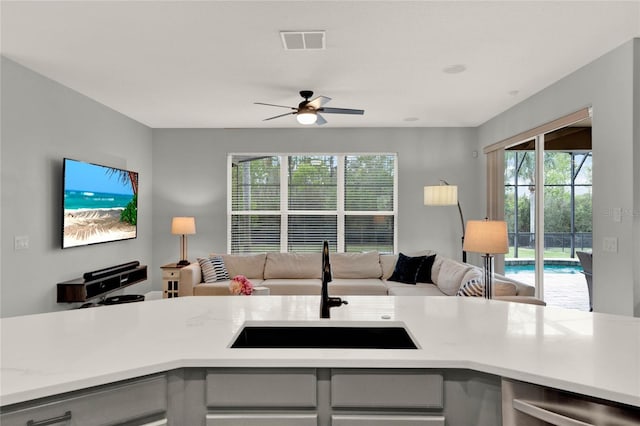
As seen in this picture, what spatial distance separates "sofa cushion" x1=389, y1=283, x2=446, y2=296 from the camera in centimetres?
442

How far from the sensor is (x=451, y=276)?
169 inches

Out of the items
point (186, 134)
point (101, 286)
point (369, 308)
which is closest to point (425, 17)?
point (369, 308)

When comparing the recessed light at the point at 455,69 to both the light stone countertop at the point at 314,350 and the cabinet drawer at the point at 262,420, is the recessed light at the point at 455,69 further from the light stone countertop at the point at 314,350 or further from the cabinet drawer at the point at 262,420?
the cabinet drawer at the point at 262,420

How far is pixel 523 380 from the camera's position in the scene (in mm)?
1095

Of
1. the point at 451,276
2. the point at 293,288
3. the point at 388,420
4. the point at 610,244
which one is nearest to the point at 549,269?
the point at 451,276

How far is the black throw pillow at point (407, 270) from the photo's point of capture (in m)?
4.97

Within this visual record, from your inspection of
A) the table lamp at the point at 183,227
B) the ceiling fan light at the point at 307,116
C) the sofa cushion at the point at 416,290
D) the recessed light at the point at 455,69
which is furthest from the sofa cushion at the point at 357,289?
the recessed light at the point at 455,69

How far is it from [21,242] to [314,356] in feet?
11.2

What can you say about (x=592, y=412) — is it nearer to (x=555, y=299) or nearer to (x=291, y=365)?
(x=291, y=365)

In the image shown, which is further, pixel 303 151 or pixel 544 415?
pixel 303 151

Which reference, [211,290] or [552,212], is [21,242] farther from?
[552,212]

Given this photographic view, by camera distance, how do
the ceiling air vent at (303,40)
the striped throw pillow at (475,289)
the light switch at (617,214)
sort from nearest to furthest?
the ceiling air vent at (303,40), the light switch at (617,214), the striped throw pillow at (475,289)

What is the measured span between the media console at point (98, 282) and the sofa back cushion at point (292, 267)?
1.65m

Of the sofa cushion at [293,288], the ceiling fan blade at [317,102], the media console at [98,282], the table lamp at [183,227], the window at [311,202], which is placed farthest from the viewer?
the window at [311,202]
